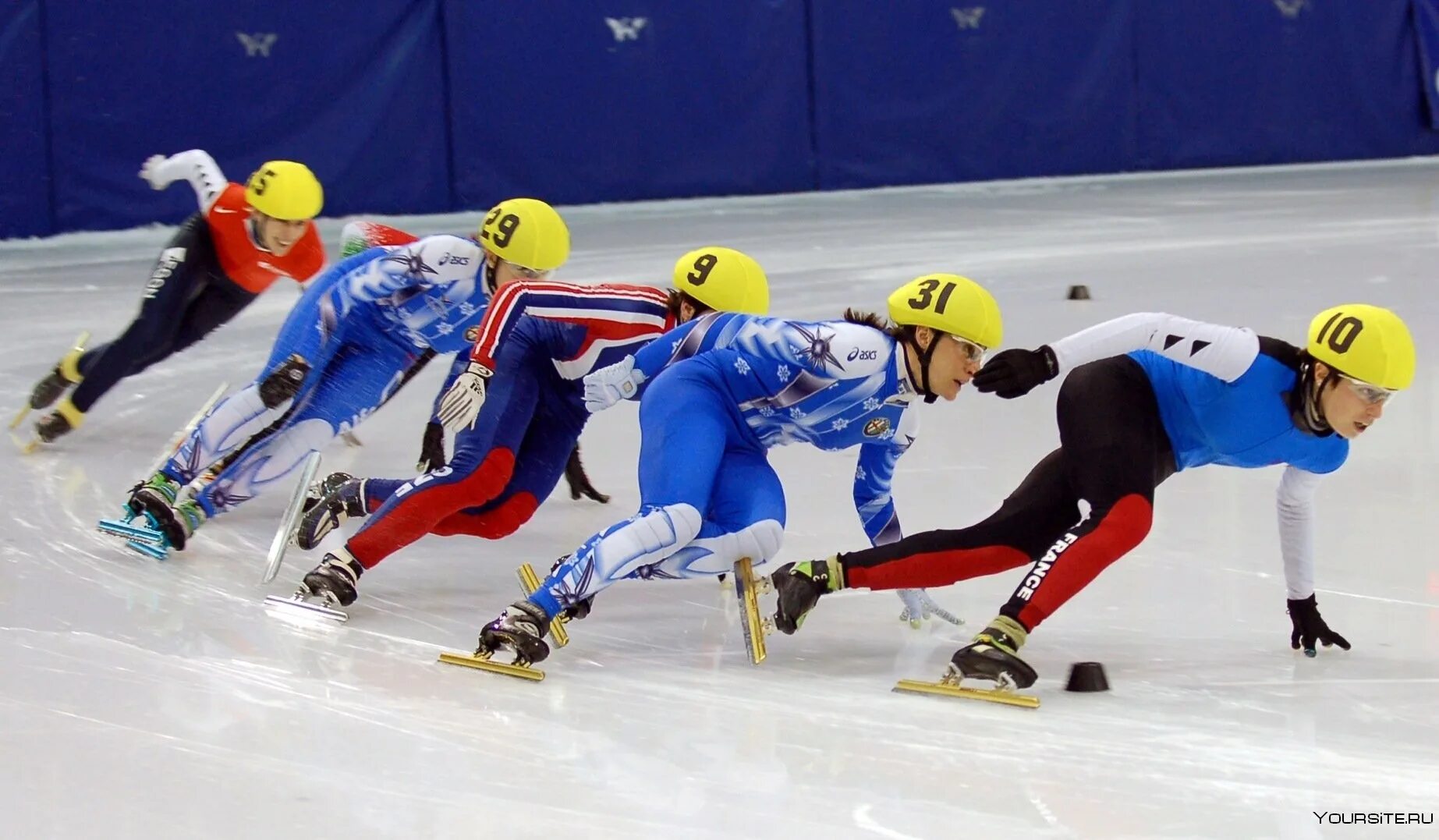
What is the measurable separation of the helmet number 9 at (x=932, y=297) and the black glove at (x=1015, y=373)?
239mm

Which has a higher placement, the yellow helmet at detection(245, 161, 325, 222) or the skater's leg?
the yellow helmet at detection(245, 161, 325, 222)

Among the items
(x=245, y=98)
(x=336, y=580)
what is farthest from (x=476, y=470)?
(x=245, y=98)

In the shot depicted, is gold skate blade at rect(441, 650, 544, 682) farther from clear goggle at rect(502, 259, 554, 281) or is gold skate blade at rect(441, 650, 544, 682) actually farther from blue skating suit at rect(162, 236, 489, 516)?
blue skating suit at rect(162, 236, 489, 516)

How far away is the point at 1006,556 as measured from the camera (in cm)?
336

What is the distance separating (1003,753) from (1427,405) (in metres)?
3.19

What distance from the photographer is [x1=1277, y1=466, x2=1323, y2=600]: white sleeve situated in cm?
325

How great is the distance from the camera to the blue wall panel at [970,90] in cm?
1238

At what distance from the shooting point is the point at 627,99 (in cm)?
1167

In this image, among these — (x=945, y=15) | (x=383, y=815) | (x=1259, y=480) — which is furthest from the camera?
(x=945, y=15)

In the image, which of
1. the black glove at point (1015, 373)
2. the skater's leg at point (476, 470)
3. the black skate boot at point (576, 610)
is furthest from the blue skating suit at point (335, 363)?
the black glove at point (1015, 373)

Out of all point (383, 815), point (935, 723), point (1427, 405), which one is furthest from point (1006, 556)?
point (1427, 405)

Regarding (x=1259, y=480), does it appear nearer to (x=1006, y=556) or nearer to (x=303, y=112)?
(x=1006, y=556)

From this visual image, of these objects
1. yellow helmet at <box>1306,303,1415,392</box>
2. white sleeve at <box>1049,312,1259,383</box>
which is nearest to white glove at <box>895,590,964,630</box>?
white sleeve at <box>1049,312,1259,383</box>

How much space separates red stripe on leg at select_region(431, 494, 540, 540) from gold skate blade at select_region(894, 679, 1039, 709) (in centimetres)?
129
